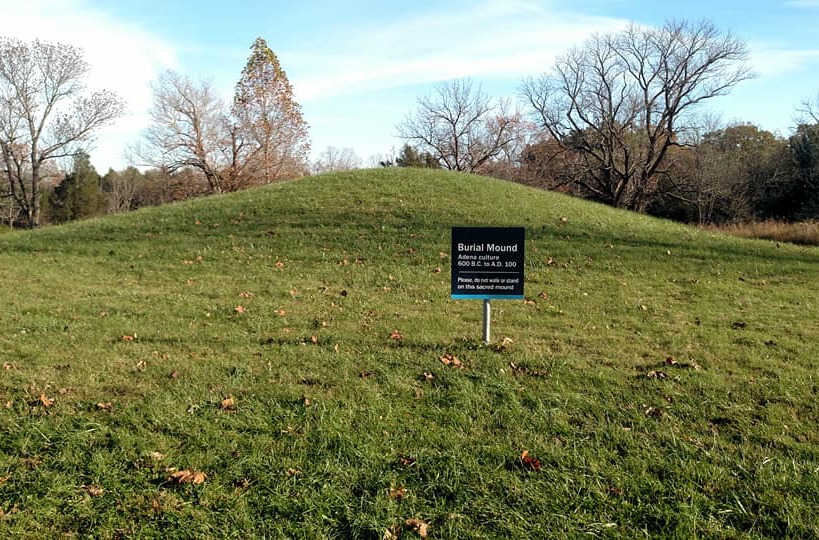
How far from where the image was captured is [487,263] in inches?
211

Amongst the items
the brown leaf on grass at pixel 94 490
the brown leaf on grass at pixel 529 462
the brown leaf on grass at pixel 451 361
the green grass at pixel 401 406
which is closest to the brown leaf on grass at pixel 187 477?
the green grass at pixel 401 406

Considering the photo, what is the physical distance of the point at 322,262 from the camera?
33.5 feet

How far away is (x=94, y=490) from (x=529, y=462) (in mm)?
2549

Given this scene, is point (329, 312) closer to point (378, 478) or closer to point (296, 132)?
point (378, 478)

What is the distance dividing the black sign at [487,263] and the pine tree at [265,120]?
35.2 metres

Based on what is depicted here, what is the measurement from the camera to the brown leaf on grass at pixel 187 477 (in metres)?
3.16

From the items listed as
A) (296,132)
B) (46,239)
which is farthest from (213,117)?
(46,239)

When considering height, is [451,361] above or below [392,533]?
above

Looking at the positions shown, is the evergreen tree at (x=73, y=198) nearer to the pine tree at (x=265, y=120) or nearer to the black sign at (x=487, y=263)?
the pine tree at (x=265, y=120)

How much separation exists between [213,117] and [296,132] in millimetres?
6138

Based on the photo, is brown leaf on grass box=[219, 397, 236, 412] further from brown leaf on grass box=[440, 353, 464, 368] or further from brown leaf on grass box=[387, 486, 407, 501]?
brown leaf on grass box=[440, 353, 464, 368]

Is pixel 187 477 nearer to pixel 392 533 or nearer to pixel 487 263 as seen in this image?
pixel 392 533

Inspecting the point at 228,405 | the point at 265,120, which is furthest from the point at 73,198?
the point at 228,405

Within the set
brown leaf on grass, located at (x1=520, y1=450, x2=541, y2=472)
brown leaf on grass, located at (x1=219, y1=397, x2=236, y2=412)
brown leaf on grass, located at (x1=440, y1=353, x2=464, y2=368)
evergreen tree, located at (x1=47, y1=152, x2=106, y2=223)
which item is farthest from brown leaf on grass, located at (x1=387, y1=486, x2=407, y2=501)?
evergreen tree, located at (x1=47, y1=152, x2=106, y2=223)
